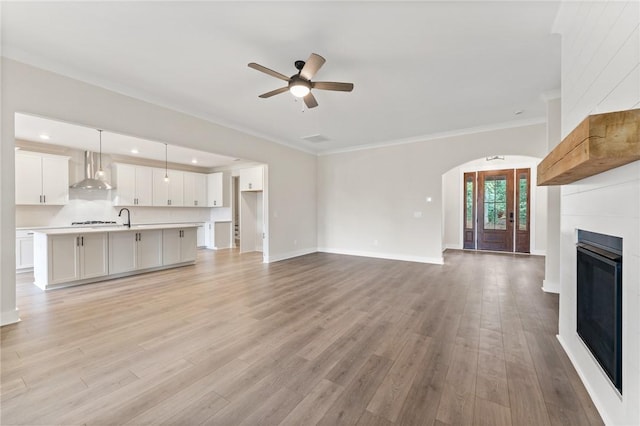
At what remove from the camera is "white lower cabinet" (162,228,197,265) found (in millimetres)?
5348

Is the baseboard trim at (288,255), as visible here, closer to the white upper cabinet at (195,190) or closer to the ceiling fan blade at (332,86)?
the white upper cabinet at (195,190)

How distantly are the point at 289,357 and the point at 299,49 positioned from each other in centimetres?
306

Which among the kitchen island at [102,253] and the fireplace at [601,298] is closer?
the fireplace at [601,298]

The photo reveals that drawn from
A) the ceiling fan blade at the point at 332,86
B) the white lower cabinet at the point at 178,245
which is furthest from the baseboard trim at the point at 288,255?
the ceiling fan blade at the point at 332,86

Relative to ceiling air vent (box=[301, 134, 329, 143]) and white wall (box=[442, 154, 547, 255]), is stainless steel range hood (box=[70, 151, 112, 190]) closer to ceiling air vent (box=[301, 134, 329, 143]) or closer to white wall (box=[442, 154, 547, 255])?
ceiling air vent (box=[301, 134, 329, 143])

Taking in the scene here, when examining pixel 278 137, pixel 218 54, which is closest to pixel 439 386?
pixel 218 54

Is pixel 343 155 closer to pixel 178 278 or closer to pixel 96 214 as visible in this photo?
pixel 178 278

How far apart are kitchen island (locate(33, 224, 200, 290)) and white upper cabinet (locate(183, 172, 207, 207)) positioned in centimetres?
317

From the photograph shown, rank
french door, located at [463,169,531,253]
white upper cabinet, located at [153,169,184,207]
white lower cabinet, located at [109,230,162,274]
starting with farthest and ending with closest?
white upper cabinet, located at [153,169,184,207]
french door, located at [463,169,531,253]
white lower cabinet, located at [109,230,162,274]

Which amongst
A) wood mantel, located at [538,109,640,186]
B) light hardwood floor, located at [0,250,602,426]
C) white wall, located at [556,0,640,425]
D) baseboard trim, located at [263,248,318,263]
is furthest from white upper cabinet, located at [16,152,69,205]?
white wall, located at [556,0,640,425]

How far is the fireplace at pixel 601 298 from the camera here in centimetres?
141

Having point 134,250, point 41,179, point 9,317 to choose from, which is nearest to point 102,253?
point 134,250

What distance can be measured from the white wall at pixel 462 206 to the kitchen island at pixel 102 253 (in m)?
7.11

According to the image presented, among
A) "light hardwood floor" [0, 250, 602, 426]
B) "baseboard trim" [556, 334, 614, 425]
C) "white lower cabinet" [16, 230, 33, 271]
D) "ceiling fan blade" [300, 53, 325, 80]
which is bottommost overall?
"light hardwood floor" [0, 250, 602, 426]
